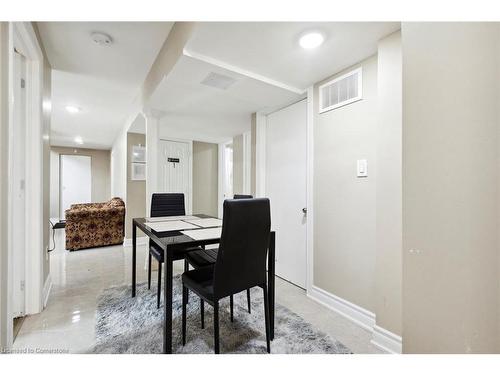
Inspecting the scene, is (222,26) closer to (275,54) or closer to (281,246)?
(275,54)

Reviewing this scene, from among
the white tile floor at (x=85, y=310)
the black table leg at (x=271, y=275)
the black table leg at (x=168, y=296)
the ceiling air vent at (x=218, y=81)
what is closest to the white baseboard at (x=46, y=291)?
the white tile floor at (x=85, y=310)

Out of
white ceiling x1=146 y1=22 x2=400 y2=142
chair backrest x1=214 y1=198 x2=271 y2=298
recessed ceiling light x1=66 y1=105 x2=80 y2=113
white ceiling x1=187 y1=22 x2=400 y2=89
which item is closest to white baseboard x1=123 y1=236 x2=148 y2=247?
recessed ceiling light x1=66 y1=105 x2=80 y2=113

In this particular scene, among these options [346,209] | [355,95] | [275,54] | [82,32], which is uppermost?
[82,32]

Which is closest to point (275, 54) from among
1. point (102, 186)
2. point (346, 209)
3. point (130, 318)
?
point (346, 209)

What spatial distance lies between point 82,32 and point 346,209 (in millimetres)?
2841

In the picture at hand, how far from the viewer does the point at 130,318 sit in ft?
6.19

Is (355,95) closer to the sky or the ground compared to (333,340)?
closer to the sky

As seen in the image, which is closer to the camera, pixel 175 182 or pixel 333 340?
pixel 333 340

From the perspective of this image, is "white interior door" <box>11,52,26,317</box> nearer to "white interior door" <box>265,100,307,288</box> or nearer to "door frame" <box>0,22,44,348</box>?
"door frame" <box>0,22,44,348</box>

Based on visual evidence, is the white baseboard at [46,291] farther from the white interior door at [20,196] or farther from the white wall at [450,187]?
the white wall at [450,187]

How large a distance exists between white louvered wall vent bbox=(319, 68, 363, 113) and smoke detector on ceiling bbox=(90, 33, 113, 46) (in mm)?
2054

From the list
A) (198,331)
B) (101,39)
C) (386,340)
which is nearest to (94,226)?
(101,39)

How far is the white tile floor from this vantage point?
161 cm

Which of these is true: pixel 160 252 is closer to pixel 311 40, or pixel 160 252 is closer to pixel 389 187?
pixel 389 187
